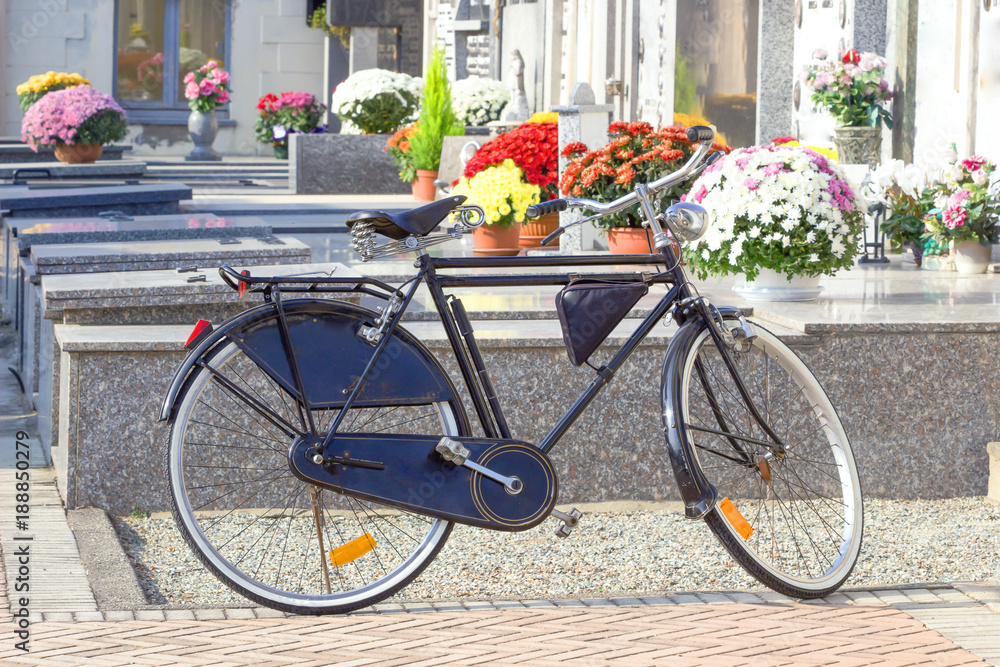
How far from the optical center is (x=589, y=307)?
315 cm

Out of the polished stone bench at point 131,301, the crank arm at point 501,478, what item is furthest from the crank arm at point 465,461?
the polished stone bench at point 131,301

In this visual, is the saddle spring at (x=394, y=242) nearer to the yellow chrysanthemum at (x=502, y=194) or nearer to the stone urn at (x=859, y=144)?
the yellow chrysanthemum at (x=502, y=194)

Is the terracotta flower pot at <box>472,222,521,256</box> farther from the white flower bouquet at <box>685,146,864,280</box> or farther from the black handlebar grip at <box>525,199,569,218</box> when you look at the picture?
the black handlebar grip at <box>525,199,569,218</box>

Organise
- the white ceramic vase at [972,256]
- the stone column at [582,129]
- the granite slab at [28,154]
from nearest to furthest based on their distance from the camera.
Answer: the white ceramic vase at [972,256] < the stone column at [582,129] < the granite slab at [28,154]

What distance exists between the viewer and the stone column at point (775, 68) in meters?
9.44

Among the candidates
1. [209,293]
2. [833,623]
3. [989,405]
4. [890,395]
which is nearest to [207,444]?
[209,293]

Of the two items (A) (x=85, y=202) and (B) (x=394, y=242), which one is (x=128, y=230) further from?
(B) (x=394, y=242)

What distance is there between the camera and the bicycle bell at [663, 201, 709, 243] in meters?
3.16

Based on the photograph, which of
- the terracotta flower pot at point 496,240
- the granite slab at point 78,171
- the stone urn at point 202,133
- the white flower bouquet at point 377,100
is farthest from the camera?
the stone urn at point 202,133

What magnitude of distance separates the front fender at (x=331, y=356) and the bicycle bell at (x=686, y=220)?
28.1 inches

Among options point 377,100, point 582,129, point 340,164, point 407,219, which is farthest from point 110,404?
point 377,100

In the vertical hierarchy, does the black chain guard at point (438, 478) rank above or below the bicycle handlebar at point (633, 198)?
below

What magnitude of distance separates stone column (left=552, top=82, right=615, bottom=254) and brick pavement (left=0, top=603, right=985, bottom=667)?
15.8ft

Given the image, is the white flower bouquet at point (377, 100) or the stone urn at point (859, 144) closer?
the stone urn at point (859, 144)
